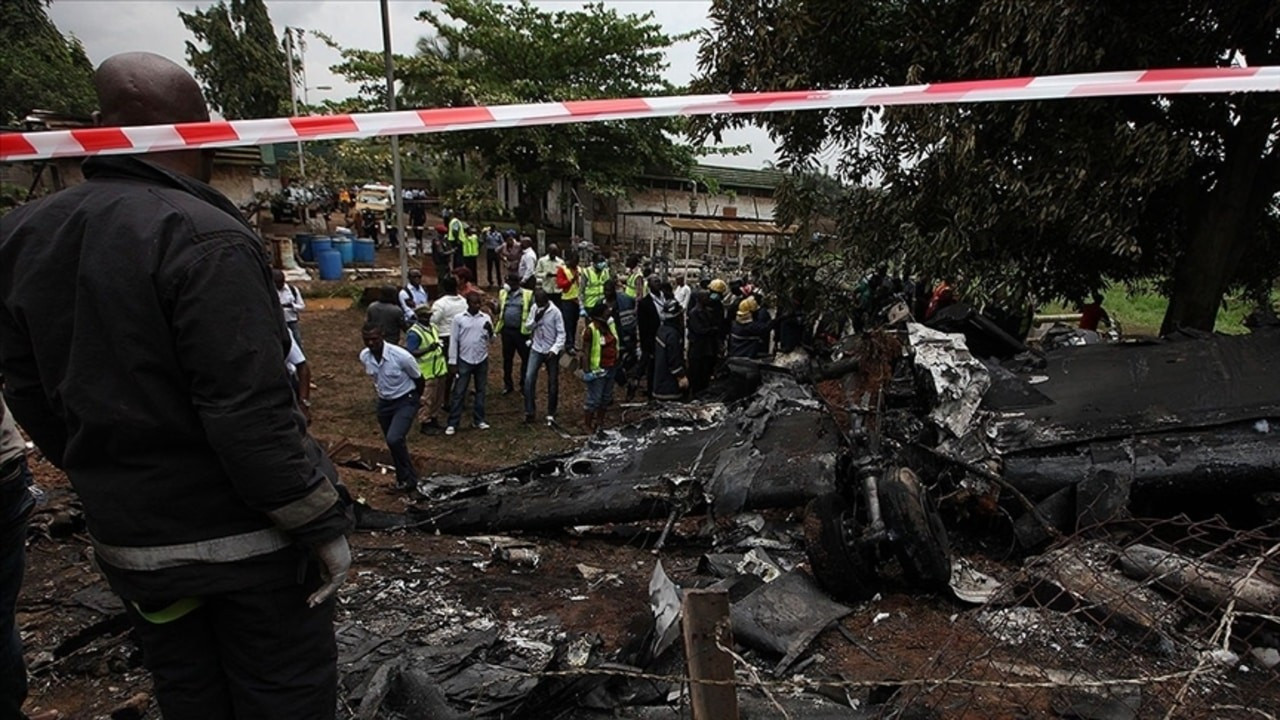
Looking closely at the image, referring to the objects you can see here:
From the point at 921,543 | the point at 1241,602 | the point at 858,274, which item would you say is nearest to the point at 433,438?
the point at 858,274

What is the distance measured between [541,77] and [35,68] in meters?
19.2

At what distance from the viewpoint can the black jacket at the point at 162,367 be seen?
144cm

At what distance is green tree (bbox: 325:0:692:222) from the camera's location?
19.1 metres

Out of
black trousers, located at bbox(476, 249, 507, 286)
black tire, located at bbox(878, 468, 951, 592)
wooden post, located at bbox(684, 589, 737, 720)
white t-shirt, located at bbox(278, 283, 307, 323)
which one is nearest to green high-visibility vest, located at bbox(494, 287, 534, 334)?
white t-shirt, located at bbox(278, 283, 307, 323)

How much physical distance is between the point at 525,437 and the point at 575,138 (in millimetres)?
14422

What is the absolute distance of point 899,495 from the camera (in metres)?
3.29

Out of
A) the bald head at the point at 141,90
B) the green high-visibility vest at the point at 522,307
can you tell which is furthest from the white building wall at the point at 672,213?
the bald head at the point at 141,90

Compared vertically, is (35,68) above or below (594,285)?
above

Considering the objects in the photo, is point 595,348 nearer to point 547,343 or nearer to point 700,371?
point 547,343

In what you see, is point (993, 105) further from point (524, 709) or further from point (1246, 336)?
point (524, 709)

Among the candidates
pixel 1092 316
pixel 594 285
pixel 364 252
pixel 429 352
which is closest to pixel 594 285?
pixel 594 285

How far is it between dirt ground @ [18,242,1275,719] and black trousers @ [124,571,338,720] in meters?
1.38

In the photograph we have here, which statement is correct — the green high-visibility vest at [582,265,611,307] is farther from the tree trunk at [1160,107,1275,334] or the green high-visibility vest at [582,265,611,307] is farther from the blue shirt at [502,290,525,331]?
the tree trunk at [1160,107,1275,334]

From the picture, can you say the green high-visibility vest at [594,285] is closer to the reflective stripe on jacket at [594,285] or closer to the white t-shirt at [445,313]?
the reflective stripe on jacket at [594,285]
